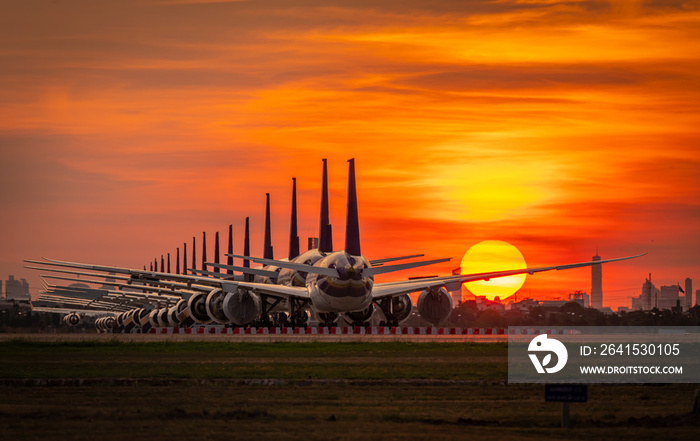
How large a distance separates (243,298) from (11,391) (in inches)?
1770

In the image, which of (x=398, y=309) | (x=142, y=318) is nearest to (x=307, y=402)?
(x=398, y=309)

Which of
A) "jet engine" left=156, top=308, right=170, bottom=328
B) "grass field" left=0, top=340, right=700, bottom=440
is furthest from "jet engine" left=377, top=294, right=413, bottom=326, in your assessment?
"jet engine" left=156, top=308, right=170, bottom=328

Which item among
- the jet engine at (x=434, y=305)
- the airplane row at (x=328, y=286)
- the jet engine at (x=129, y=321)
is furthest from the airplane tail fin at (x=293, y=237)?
the jet engine at (x=129, y=321)

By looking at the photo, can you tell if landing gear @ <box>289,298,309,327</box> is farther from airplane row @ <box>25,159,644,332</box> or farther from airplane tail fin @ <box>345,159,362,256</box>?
airplane tail fin @ <box>345,159,362,256</box>

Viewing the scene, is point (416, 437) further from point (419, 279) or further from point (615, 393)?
point (419, 279)

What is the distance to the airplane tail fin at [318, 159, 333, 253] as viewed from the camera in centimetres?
7731

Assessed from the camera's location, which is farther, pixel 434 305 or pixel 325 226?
pixel 325 226

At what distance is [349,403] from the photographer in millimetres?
23750

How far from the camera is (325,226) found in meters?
80.3

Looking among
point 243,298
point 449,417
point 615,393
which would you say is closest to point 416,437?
point 449,417

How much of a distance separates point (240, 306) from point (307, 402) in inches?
1886

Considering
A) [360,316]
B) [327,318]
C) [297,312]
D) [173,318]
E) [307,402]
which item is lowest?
[307,402]

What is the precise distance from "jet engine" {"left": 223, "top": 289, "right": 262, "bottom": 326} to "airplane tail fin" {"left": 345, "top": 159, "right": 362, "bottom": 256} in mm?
9870

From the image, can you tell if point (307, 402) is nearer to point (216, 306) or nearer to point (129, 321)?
point (216, 306)
